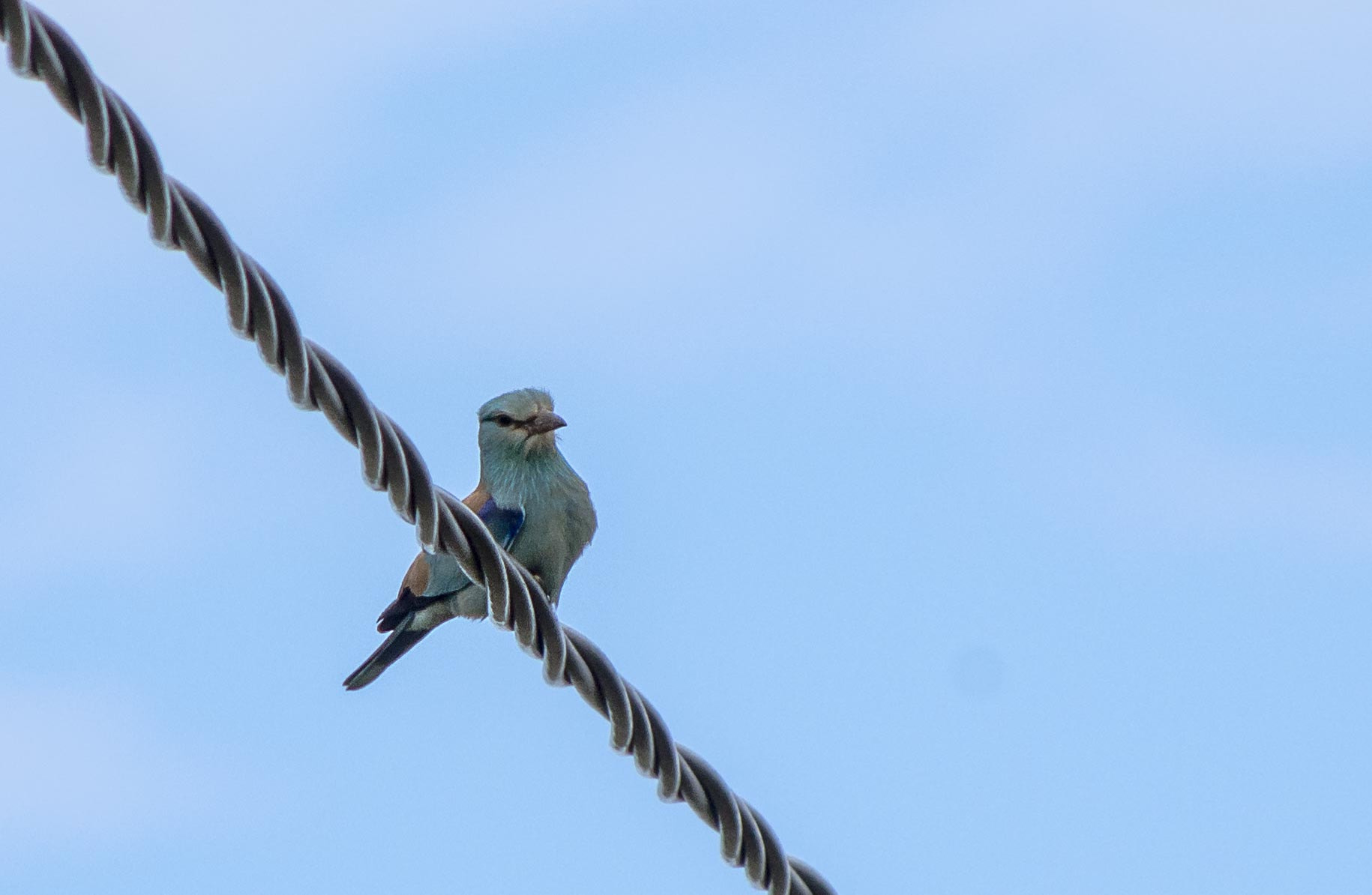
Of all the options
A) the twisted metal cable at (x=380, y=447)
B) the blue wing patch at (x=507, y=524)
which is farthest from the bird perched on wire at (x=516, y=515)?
the twisted metal cable at (x=380, y=447)

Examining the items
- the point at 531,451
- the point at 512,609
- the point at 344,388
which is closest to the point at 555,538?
the point at 531,451

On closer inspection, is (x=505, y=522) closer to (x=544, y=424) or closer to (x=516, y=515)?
(x=516, y=515)

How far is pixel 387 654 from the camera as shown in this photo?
8.72m

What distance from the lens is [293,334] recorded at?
3436 mm

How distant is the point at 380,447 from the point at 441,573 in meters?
4.54

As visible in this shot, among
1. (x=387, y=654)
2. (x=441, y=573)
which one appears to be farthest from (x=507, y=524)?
(x=387, y=654)

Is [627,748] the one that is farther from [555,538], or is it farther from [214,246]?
[555,538]

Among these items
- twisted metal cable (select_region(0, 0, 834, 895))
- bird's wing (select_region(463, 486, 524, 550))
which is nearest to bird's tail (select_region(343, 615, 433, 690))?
bird's wing (select_region(463, 486, 524, 550))

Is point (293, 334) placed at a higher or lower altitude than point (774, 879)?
higher

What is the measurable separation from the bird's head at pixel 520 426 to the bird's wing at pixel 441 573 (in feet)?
0.70

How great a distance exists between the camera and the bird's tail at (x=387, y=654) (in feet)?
28.3

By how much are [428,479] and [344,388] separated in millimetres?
304

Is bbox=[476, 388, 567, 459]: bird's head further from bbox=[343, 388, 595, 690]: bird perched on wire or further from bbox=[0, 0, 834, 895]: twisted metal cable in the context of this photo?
bbox=[0, 0, 834, 895]: twisted metal cable

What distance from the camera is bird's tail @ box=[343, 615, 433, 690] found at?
8625 mm
